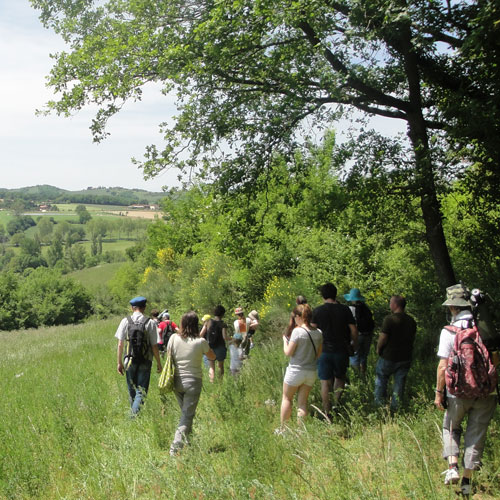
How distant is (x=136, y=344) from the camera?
23.7 ft

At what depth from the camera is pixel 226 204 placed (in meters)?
Answer: 10.5

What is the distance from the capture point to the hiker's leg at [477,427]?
4.49m

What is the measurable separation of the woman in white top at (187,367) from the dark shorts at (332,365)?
163cm

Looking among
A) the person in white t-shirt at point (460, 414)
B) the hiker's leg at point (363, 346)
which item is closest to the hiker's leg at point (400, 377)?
the person in white t-shirt at point (460, 414)

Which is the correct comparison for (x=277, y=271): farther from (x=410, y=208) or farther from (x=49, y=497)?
(x=49, y=497)

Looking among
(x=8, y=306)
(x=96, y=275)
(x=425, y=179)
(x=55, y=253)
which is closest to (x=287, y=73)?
(x=425, y=179)

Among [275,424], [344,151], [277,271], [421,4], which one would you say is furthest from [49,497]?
[277,271]

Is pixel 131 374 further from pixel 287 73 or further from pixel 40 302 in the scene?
pixel 40 302

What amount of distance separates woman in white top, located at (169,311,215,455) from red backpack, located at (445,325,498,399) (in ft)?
9.46

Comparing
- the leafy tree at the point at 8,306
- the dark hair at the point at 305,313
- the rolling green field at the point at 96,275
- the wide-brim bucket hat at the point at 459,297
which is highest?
the wide-brim bucket hat at the point at 459,297

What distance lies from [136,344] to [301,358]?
2.40 metres

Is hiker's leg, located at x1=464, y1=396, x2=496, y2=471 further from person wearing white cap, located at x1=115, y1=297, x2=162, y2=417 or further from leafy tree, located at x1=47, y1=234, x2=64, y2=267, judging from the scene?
leafy tree, located at x1=47, y1=234, x2=64, y2=267

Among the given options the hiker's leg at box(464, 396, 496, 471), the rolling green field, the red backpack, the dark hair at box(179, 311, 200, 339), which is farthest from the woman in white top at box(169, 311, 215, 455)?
the rolling green field

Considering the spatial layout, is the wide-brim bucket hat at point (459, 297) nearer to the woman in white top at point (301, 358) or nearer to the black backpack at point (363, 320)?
the woman in white top at point (301, 358)
